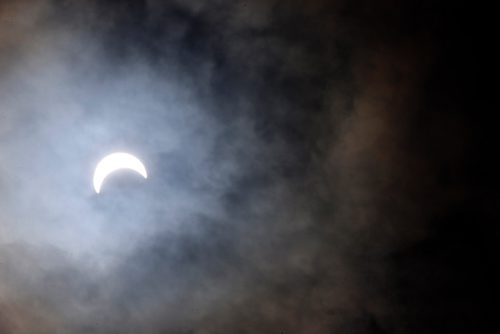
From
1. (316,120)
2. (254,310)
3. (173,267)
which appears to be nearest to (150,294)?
(173,267)

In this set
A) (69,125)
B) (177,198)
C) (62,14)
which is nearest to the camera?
(62,14)

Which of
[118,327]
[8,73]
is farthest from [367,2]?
[118,327]

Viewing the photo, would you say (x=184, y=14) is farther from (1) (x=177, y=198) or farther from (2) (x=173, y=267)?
(2) (x=173, y=267)

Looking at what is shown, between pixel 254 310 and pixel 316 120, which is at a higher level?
pixel 316 120

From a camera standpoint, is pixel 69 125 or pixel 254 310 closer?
pixel 69 125

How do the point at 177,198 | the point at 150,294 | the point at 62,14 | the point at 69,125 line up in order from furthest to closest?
the point at 150,294
the point at 177,198
the point at 69,125
the point at 62,14

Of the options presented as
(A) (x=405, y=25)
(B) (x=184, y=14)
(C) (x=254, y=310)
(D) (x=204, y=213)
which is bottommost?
(C) (x=254, y=310)
